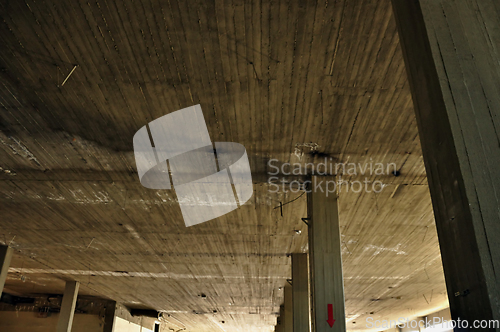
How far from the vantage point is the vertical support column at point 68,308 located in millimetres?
16975

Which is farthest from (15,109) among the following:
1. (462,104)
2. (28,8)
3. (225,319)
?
(225,319)

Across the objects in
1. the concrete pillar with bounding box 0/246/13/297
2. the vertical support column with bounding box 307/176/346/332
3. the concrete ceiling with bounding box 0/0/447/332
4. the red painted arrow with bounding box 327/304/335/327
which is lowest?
the red painted arrow with bounding box 327/304/335/327

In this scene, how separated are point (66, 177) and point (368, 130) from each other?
626cm

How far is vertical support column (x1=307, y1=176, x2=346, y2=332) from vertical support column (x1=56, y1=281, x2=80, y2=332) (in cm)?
1324

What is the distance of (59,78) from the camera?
608 cm

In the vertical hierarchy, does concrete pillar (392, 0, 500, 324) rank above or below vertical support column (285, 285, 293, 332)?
below

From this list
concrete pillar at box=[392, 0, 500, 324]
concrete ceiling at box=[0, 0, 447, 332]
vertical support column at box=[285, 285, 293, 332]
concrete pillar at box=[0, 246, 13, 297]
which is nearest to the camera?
concrete pillar at box=[392, 0, 500, 324]

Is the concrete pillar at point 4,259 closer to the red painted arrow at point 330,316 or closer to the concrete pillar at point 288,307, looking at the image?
the concrete pillar at point 288,307

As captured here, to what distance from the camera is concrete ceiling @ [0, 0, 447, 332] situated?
5113 millimetres

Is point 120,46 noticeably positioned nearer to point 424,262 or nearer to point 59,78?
point 59,78

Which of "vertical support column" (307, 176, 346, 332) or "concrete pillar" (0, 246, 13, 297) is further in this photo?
"concrete pillar" (0, 246, 13, 297)

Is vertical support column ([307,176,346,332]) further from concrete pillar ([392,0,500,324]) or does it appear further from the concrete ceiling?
concrete pillar ([392,0,500,324])

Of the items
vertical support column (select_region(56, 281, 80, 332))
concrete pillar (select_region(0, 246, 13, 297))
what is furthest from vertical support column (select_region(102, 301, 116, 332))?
concrete pillar (select_region(0, 246, 13, 297))

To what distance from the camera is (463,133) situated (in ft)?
6.76
